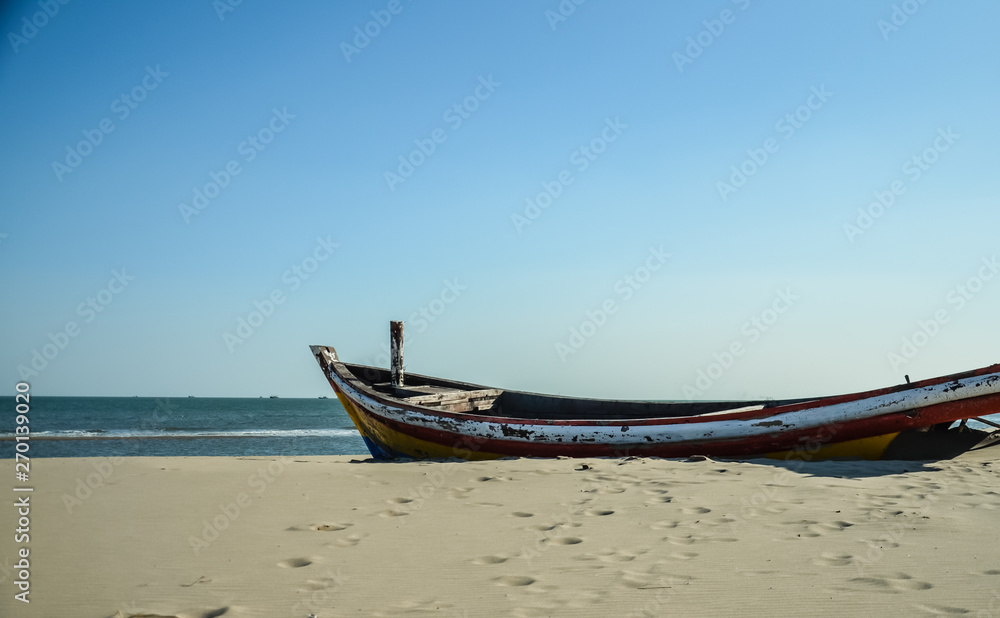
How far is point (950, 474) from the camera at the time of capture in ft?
18.0

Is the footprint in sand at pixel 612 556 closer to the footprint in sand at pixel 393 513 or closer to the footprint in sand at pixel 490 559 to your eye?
the footprint in sand at pixel 490 559

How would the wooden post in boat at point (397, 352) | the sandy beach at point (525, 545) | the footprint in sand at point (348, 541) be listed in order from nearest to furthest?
the sandy beach at point (525, 545), the footprint in sand at point (348, 541), the wooden post in boat at point (397, 352)

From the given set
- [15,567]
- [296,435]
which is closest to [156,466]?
[15,567]

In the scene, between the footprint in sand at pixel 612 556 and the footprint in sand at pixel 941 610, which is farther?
the footprint in sand at pixel 612 556

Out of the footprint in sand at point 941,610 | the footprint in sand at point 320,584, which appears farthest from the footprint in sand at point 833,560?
the footprint in sand at point 320,584

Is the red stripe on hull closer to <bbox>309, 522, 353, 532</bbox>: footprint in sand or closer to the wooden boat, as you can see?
the wooden boat

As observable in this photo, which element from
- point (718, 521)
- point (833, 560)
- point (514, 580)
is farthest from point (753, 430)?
point (514, 580)

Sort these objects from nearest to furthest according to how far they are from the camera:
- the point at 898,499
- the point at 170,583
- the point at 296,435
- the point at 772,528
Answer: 1. the point at 170,583
2. the point at 772,528
3. the point at 898,499
4. the point at 296,435

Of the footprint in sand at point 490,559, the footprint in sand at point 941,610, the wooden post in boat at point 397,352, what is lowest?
the footprint in sand at point 941,610

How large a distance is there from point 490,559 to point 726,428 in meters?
4.40

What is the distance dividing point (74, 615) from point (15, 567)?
0.98 meters

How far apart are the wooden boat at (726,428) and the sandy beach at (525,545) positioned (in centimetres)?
65

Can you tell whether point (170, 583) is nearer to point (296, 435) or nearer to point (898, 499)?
point (898, 499)

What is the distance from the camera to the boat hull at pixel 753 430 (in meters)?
6.05
